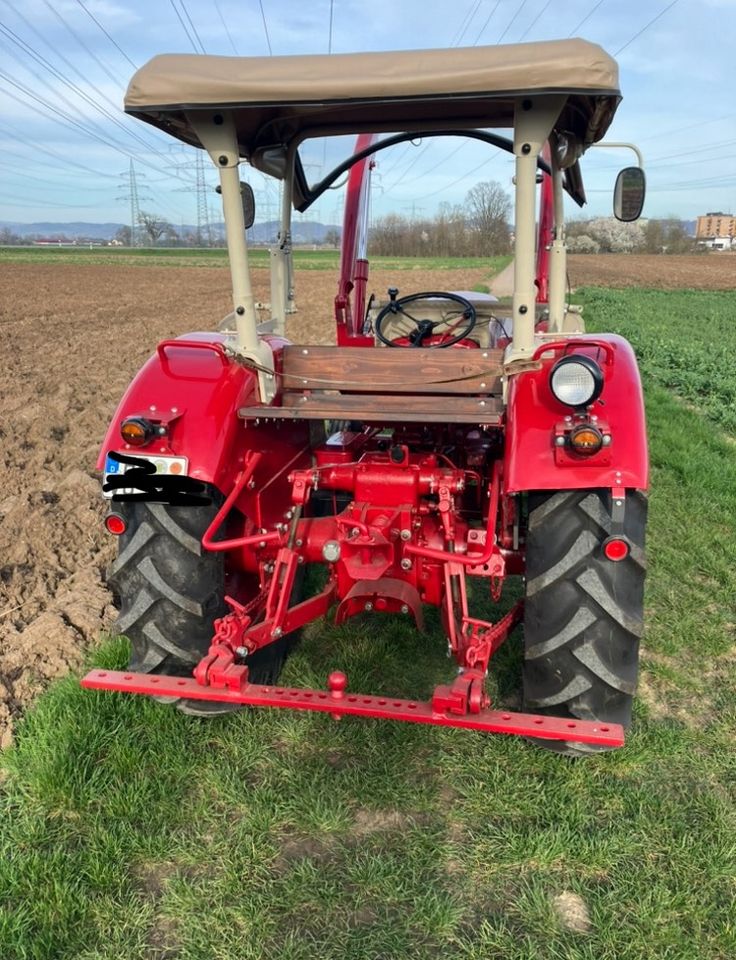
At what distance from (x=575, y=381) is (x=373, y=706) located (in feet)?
4.02

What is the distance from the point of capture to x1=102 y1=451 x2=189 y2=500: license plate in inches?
106

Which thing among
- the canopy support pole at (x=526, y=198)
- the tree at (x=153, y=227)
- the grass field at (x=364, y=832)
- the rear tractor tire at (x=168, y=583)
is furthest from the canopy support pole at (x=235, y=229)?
the tree at (x=153, y=227)

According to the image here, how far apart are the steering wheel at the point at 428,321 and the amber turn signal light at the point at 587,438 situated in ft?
5.55

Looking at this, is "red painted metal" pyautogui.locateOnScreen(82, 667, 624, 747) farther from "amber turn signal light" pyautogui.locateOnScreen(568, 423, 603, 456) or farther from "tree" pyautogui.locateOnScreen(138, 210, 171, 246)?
"tree" pyautogui.locateOnScreen(138, 210, 171, 246)

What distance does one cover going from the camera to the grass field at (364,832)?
2135 mm

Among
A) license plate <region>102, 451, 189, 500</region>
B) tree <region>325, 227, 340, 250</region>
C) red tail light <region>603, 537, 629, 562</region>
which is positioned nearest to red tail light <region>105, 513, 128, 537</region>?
license plate <region>102, 451, 189, 500</region>

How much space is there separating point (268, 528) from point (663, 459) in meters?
4.18

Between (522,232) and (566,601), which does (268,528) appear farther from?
(522,232)

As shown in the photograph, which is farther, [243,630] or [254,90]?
[243,630]

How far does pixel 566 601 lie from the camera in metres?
2.58

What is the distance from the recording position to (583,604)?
8.40ft

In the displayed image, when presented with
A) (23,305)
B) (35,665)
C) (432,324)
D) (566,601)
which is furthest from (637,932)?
(23,305)

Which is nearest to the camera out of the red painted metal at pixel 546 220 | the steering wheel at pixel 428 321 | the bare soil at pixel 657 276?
the red painted metal at pixel 546 220

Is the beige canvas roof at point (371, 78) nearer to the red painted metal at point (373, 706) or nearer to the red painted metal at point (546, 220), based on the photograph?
the red painted metal at point (546, 220)
